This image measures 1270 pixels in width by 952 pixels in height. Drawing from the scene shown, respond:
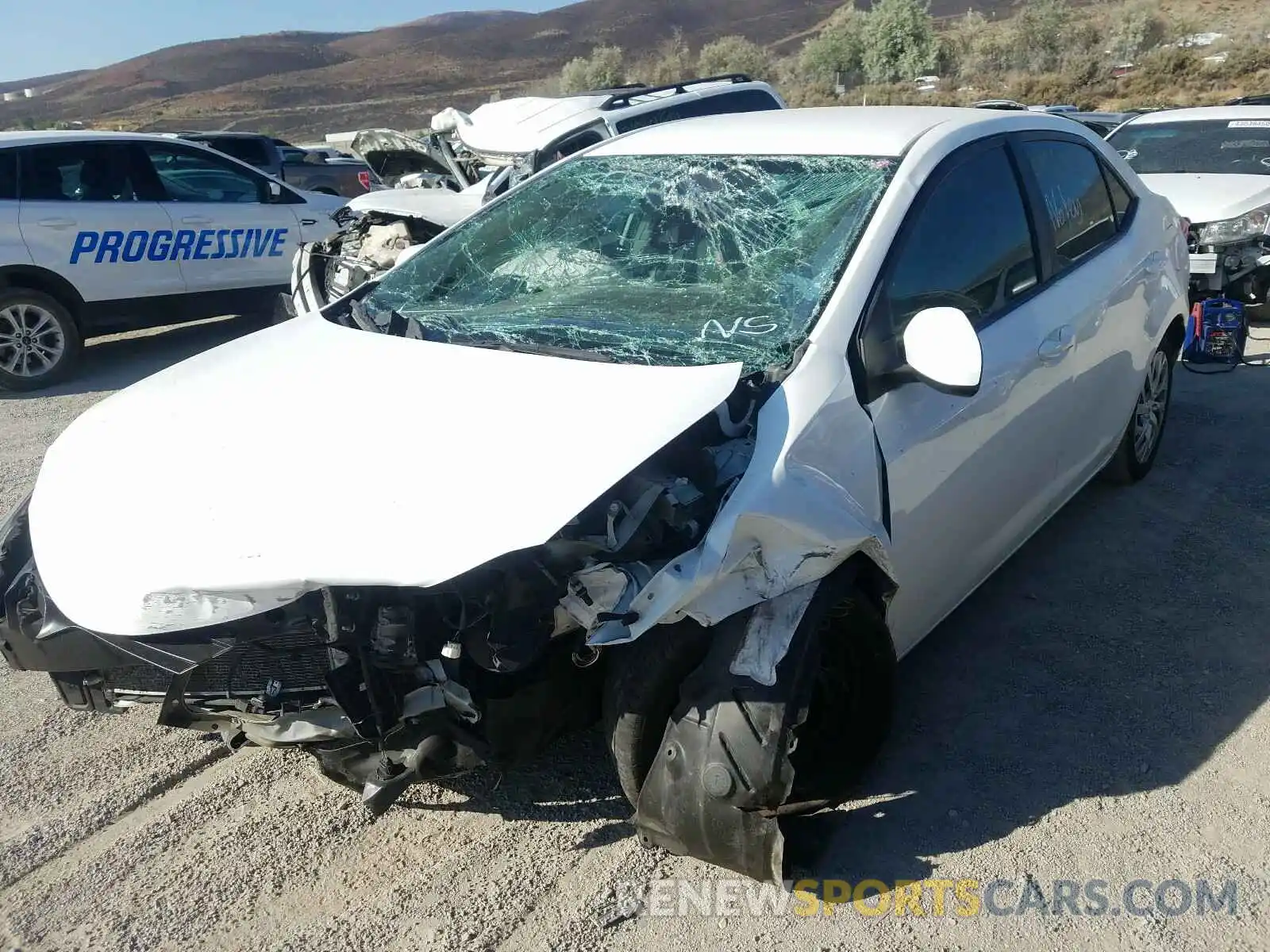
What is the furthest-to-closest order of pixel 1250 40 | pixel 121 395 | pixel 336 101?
pixel 336 101 → pixel 1250 40 → pixel 121 395

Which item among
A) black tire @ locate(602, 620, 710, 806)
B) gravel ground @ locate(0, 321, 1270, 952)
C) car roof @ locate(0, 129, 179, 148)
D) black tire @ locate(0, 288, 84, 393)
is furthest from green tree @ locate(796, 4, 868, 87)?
black tire @ locate(602, 620, 710, 806)

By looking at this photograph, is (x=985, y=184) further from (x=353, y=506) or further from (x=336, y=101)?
(x=336, y=101)

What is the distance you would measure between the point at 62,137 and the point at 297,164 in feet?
23.7

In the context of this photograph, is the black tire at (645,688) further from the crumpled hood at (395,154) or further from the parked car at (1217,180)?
the crumpled hood at (395,154)

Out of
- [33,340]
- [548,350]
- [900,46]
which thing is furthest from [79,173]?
[900,46]

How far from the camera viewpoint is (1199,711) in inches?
130

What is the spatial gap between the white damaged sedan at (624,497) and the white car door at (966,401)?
1cm

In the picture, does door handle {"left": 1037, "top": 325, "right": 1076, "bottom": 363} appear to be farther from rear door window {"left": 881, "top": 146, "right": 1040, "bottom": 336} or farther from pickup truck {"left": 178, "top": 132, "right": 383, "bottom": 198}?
pickup truck {"left": 178, "top": 132, "right": 383, "bottom": 198}

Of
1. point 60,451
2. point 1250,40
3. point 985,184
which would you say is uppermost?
point 985,184

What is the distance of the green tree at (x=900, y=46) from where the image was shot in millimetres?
39469

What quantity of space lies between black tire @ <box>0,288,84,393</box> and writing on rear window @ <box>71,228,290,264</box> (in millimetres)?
401

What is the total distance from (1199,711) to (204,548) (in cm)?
294

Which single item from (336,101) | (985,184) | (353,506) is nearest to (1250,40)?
(985,184)

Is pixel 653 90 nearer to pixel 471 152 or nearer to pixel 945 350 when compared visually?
pixel 471 152
